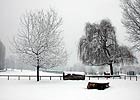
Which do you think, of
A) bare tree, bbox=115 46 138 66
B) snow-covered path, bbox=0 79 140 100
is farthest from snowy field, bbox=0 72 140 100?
bare tree, bbox=115 46 138 66

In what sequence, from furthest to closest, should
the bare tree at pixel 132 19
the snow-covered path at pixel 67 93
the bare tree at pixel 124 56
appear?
1. the bare tree at pixel 124 56
2. the bare tree at pixel 132 19
3. the snow-covered path at pixel 67 93

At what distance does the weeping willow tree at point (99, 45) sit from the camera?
37.0 metres

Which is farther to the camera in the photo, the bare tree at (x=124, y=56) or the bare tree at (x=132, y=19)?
the bare tree at (x=124, y=56)

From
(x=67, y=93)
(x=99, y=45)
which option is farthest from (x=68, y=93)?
(x=99, y=45)

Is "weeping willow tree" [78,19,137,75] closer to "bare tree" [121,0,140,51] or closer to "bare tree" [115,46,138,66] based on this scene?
"bare tree" [115,46,138,66]

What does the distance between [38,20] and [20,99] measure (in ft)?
60.5

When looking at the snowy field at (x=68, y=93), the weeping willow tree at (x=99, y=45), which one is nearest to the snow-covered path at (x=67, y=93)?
the snowy field at (x=68, y=93)

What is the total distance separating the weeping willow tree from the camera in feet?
121

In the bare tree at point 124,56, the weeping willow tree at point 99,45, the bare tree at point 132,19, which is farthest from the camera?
the weeping willow tree at point 99,45

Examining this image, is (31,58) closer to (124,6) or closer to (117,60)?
(124,6)

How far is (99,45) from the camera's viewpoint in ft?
123

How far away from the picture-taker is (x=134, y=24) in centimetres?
2388

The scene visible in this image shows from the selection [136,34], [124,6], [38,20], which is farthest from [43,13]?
[136,34]

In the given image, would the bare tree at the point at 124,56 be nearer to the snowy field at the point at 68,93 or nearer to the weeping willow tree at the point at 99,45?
the weeping willow tree at the point at 99,45
